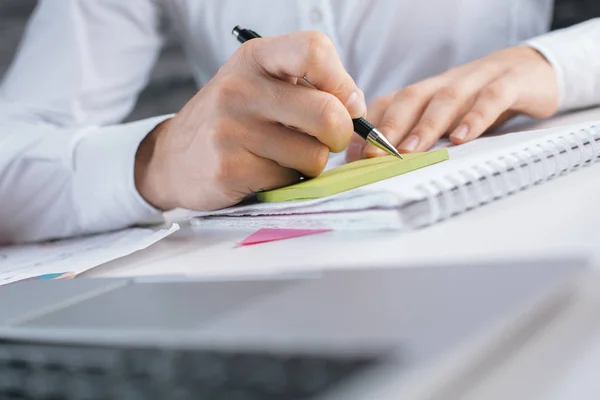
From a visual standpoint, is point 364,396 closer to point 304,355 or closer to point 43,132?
point 304,355

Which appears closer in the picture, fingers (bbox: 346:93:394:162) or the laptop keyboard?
the laptop keyboard

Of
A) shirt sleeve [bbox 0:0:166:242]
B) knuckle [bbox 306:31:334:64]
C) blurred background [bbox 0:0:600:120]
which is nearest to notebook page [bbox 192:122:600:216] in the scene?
knuckle [bbox 306:31:334:64]

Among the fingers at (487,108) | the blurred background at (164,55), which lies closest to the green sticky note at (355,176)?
the fingers at (487,108)

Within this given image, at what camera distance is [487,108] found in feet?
2.25

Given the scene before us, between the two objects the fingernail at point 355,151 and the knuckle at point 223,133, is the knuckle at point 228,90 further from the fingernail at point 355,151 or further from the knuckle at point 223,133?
the fingernail at point 355,151

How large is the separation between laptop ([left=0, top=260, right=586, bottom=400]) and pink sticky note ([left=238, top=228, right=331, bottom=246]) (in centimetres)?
16

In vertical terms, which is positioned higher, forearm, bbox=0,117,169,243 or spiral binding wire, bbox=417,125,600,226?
spiral binding wire, bbox=417,125,600,226

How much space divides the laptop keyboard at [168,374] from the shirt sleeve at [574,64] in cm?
69

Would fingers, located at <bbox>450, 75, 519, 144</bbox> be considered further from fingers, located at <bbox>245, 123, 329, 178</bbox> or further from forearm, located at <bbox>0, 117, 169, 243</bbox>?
forearm, located at <bbox>0, 117, 169, 243</bbox>

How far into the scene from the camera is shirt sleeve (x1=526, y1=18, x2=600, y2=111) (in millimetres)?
801

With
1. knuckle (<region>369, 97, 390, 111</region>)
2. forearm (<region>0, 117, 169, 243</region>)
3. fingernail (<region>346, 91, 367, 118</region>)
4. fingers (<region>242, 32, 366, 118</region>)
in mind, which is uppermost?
fingers (<region>242, 32, 366, 118</region>)

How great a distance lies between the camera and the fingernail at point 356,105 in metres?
0.57

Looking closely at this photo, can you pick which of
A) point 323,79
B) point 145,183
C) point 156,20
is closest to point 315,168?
point 323,79

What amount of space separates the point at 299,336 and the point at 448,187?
0.79ft
